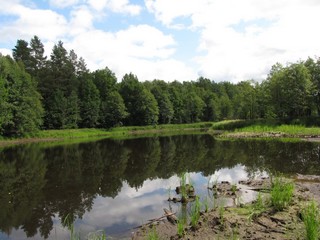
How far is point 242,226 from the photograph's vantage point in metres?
11.2

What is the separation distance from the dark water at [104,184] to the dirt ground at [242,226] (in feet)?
5.36

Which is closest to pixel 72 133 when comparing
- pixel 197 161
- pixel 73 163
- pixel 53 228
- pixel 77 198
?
pixel 73 163

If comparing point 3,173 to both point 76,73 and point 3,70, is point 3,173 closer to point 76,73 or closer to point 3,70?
point 3,70

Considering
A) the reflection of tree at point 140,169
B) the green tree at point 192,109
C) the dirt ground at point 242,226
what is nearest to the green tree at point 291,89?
the reflection of tree at point 140,169

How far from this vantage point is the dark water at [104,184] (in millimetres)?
14148

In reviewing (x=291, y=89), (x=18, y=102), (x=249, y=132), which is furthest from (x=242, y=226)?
(x=18, y=102)

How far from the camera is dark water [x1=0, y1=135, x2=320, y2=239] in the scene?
14148 mm

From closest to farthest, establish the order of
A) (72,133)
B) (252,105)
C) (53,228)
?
(53,228), (72,133), (252,105)

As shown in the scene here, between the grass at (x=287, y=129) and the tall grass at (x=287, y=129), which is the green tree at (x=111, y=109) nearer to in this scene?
the tall grass at (x=287, y=129)

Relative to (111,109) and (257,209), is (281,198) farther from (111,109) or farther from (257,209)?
(111,109)

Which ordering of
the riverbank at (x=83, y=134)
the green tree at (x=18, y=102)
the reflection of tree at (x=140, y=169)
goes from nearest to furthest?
the reflection of tree at (x=140, y=169), the green tree at (x=18, y=102), the riverbank at (x=83, y=134)

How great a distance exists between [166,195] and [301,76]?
5532 centimetres

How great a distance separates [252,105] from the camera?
8219 cm

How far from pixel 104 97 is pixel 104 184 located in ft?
266
